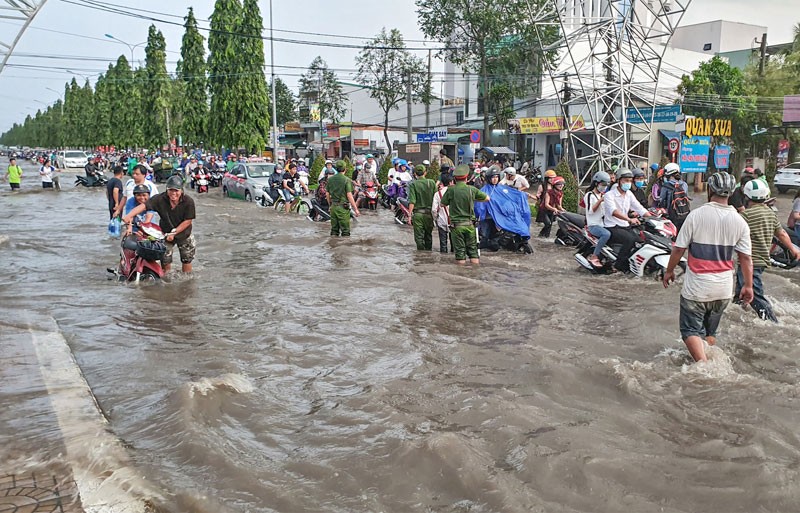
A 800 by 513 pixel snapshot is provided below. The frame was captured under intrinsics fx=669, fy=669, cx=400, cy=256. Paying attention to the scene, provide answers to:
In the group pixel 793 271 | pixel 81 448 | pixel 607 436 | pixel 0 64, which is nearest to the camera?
pixel 81 448

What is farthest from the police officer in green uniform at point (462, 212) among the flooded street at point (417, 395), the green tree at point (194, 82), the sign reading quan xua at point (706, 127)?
the green tree at point (194, 82)

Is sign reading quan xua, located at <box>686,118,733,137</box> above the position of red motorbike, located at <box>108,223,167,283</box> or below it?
above

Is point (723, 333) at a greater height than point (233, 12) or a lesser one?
lesser

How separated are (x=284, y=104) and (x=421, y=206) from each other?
70.1m

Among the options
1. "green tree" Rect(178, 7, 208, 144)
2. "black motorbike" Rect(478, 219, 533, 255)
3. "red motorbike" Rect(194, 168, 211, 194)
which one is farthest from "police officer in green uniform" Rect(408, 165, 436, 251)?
"green tree" Rect(178, 7, 208, 144)

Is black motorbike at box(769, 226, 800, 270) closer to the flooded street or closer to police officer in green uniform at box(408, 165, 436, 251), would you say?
the flooded street

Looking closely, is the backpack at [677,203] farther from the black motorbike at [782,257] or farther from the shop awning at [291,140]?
the shop awning at [291,140]

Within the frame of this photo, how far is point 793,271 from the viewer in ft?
34.4

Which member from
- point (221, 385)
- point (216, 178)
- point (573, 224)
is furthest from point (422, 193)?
point (216, 178)

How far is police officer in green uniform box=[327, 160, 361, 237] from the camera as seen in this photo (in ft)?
38.6

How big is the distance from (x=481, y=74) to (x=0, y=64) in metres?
23.6

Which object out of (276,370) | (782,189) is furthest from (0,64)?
(782,189)

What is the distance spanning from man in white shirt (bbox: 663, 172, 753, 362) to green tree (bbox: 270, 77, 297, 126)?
72.5m

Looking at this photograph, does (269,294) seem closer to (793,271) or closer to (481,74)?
(793,271)
